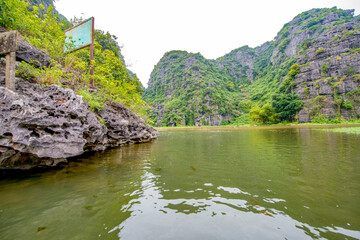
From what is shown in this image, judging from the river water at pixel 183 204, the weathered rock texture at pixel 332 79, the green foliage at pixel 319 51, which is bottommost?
the river water at pixel 183 204

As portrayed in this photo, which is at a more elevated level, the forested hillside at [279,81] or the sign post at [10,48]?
the forested hillside at [279,81]

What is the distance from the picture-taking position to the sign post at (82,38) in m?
9.09

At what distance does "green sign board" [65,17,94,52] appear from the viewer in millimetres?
9089

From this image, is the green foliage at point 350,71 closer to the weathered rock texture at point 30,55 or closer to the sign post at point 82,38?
the sign post at point 82,38

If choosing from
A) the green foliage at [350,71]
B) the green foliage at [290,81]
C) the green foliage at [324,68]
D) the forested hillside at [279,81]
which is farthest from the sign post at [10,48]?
the green foliage at [324,68]

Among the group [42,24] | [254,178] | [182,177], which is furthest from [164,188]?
[42,24]

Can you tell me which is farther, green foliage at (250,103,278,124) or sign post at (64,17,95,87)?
green foliage at (250,103,278,124)

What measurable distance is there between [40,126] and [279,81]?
407 ft

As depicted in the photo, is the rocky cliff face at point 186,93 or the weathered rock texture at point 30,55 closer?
the weathered rock texture at point 30,55

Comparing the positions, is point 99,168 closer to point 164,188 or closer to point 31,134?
point 31,134

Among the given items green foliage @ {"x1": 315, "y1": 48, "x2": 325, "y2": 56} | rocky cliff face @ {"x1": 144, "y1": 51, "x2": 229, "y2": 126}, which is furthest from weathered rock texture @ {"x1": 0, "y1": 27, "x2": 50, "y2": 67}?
green foliage @ {"x1": 315, "y1": 48, "x2": 325, "y2": 56}

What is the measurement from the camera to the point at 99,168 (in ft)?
18.3

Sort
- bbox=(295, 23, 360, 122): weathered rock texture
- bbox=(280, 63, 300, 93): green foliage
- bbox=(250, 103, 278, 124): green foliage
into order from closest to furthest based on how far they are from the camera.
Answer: bbox=(295, 23, 360, 122): weathered rock texture
bbox=(250, 103, 278, 124): green foliage
bbox=(280, 63, 300, 93): green foliage

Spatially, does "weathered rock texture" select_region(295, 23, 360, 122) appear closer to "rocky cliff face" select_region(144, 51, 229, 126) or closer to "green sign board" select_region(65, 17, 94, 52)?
"rocky cliff face" select_region(144, 51, 229, 126)
